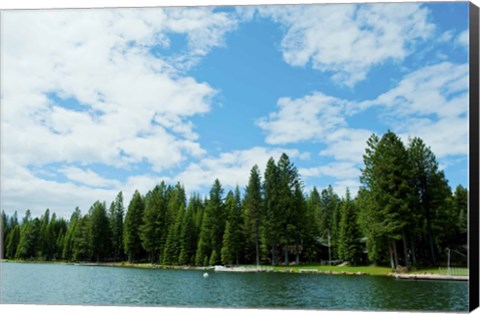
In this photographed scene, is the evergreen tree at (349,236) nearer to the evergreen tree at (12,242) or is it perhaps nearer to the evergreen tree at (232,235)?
the evergreen tree at (232,235)

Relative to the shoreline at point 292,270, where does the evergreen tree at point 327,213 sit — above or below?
Result: above

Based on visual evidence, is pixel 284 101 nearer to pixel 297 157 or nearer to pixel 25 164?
pixel 297 157

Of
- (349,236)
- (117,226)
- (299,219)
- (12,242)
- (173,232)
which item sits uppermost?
(299,219)

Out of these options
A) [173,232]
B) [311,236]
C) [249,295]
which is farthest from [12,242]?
[249,295]

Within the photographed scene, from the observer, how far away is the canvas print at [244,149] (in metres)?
13.1

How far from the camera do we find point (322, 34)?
568 inches

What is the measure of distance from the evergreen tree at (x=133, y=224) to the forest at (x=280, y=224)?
68 mm

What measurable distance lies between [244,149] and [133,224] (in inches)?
479

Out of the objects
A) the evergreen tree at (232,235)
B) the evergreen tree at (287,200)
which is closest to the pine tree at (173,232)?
the evergreen tree at (232,235)

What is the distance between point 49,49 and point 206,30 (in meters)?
4.34

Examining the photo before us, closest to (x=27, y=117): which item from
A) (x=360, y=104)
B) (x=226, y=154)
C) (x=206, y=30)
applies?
(x=206, y=30)

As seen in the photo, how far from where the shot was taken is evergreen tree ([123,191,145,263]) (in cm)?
3362

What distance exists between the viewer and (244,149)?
25.5 metres

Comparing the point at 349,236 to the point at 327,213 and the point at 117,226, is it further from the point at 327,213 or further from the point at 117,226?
the point at 117,226
